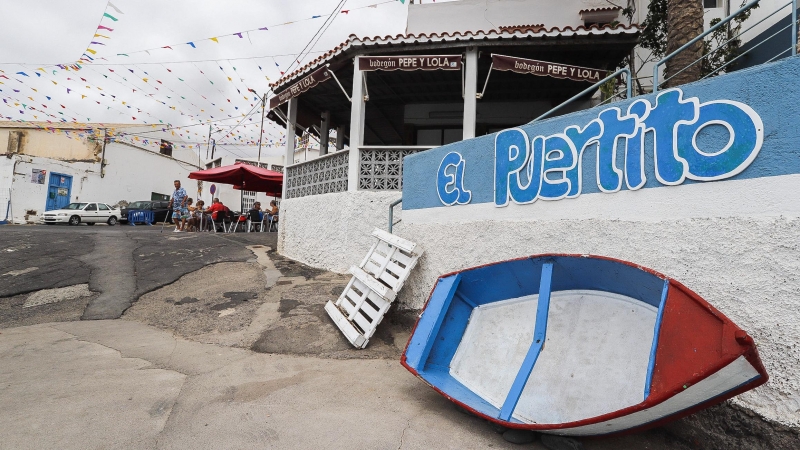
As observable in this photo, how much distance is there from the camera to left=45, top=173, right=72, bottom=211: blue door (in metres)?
21.2

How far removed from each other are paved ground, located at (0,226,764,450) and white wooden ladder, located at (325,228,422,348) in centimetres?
18

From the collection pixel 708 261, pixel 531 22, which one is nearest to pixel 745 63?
pixel 531 22

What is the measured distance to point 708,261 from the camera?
8.32 feet

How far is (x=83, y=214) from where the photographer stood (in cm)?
1978

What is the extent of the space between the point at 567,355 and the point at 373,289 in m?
2.20

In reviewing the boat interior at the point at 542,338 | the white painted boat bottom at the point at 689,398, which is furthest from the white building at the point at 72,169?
the white painted boat bottom at the point at 689,398

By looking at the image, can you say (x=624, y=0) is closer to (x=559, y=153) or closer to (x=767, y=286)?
(x=559, y=153)

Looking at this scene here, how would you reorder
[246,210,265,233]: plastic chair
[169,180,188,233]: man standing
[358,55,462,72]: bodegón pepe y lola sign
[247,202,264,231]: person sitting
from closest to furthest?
1. [358,55,462,72]: bodegón pepe y lola sign
2. [169,180,188,233]: man standing
3. [246,210,265,233]: plastic chair
4. [247,202,264,231]: person sitting

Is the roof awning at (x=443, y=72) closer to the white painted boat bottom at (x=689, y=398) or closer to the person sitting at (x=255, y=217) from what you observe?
the person sitting at (x=255, y=217)

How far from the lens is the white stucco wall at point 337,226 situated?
691 centimetres

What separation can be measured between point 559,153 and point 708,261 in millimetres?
1386

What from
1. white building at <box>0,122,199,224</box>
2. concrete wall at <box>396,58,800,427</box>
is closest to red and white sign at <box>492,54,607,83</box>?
concrete wall at <box>396,58,800,427</box>

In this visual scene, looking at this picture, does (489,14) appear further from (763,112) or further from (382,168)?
(763,112)

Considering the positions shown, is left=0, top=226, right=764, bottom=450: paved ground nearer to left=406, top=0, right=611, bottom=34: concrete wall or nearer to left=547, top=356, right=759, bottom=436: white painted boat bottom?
left=547, top=356, right=759, bottom=436: white painted boat bottom
